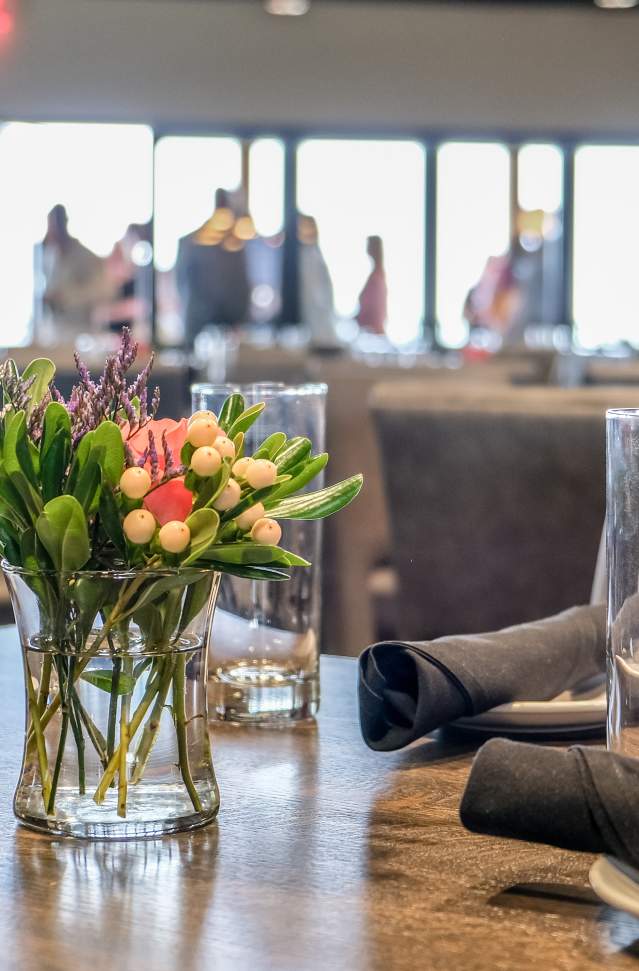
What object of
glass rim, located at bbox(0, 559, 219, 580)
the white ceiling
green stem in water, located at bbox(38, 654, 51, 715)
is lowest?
green stem in water, located at bbox(38, 654, 51, 715)

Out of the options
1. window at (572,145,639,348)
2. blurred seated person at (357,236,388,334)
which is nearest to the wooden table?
blurred seated person at (357,236,388,334)

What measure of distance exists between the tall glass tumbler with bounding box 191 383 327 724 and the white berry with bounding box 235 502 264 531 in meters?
0.25

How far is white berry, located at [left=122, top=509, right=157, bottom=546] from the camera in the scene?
625 mm

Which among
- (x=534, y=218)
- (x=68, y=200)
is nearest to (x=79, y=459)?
(x=68, y=200)

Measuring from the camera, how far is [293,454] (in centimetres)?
72

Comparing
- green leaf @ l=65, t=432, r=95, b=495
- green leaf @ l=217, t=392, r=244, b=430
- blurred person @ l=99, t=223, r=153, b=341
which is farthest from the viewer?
blurred person @ l=99, t=223, r=153, b=341

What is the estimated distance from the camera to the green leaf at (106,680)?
2.15ft

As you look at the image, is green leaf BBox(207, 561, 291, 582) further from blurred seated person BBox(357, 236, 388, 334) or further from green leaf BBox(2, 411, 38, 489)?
blurred seated person BBox(357, 236, 388, 334)

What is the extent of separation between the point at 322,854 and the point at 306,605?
307mm

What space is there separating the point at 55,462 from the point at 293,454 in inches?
5.1

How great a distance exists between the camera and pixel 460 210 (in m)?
9.78

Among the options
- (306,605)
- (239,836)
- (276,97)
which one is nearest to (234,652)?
(306,605)

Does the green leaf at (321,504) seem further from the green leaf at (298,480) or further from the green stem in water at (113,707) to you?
the green stem in water at (113,707)

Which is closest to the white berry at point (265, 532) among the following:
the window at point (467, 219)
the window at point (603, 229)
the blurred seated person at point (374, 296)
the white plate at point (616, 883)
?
the white plate at point (616, 883)
